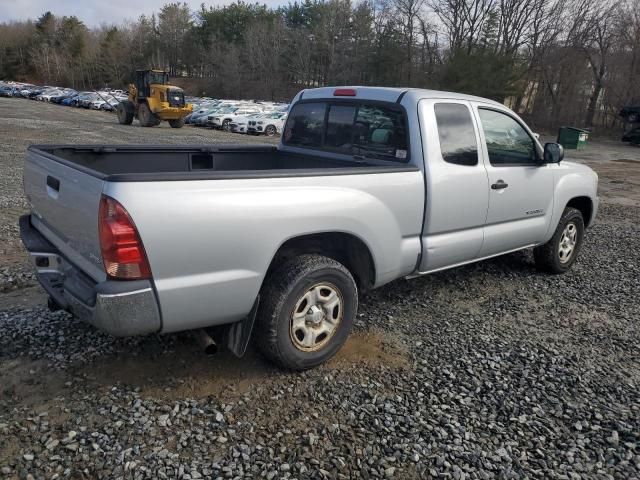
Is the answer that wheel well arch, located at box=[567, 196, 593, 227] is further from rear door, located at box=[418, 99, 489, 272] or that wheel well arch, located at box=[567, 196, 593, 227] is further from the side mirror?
rear door, located at box=[418, 99, 489, 272]

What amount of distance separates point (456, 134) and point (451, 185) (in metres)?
0.48

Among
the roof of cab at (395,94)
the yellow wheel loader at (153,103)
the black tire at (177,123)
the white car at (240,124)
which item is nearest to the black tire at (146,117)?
the yellow wheel loader at (153,103)

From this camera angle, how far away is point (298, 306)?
10.7 ft

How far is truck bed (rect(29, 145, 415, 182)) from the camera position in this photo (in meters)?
3.79

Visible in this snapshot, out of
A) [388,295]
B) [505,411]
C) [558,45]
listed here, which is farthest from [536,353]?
[558,45]

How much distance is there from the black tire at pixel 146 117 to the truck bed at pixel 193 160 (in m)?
23.0

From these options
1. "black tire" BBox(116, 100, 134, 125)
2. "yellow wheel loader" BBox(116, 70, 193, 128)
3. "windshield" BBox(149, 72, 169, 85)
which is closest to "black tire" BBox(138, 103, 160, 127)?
"yellow wheel loader" BBox(116, 70, 193, 128)

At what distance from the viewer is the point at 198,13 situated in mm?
88812

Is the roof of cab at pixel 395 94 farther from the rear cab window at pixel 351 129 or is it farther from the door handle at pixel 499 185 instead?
the door handle at pixel 499 185

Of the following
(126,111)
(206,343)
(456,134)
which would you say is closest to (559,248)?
(456,134)

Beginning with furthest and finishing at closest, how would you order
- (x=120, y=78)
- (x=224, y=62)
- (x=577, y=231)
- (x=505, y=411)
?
(x=120, y=78) < (x=224, y=62) < (x=577, y=231) < (x=505, y=411)

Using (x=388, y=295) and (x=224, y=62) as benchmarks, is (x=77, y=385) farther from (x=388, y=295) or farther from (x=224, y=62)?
(x=224, y=62)

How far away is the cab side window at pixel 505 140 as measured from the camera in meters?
4.46

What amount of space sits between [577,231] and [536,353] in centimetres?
255
